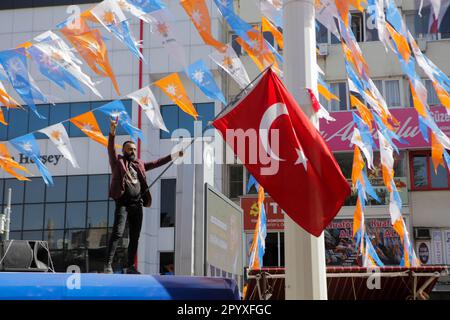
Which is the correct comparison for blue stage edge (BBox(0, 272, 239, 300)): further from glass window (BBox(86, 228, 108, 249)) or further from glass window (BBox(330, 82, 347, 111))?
glass window (BBox(86, 228, 108, 249))

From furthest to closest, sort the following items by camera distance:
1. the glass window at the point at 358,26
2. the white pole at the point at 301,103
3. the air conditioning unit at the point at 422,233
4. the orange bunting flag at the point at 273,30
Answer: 1. the glass window at the point at 358,26
2. the air conditioning unit at the point at 422,233
3. the orange bunting flag at the point at 273,30
4. the white pole at the point at 301,103

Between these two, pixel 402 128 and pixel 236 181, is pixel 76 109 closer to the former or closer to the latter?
pixel 236 181

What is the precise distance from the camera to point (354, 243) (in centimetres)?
2512

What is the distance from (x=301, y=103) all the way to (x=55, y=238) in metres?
23.3

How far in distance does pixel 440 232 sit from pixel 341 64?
773cm

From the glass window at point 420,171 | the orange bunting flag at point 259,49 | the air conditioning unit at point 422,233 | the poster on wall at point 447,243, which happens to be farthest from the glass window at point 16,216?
the orange bunting flag at point 259,49

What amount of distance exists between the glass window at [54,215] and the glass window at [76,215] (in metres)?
0.28

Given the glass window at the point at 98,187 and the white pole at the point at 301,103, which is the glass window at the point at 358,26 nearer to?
the glass window at the point at 98,187

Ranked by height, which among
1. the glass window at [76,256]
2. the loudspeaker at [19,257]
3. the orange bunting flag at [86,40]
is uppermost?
the orange bunting flag at [86,40]

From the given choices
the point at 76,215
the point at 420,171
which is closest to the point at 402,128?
the point at 420,171

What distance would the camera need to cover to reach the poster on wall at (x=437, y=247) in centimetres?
2495

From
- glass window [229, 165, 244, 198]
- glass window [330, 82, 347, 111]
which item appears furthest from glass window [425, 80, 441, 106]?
glass window [229, 165, 244, 198]
